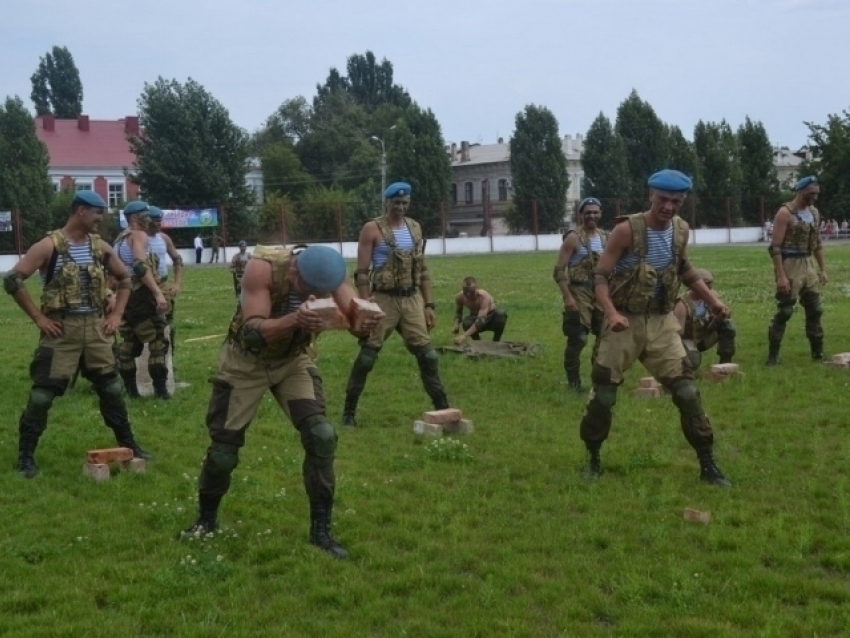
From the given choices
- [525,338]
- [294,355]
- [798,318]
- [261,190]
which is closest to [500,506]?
[294,355]

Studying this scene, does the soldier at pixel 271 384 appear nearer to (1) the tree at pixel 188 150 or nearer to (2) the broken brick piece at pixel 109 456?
(2) the broken brick piece at pixel 109 456

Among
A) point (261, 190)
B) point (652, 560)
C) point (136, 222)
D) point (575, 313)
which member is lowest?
point (652, 560)

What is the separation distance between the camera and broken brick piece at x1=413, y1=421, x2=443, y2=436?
9.75 meters

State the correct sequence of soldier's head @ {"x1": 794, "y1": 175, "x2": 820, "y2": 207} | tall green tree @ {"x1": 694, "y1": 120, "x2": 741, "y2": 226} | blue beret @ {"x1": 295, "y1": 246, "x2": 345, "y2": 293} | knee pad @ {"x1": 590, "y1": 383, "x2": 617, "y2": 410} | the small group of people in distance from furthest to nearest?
tall green tree @ {"x1": 694, "y1": 120, "x2": 741, "y2": 226}, soldier's head @ {"x1": 794, "y1": 175, "x2": 820, "y2": 207}, knee pad @ {"x1": 590, "y1": 383, "x2": 617, "y2": 410}, the small group of people in distance, blue beret @ {"x1": 295, "y1": 246, "x2": 345, "y2": 293}

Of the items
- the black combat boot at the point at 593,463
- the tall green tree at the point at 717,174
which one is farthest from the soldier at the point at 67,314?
the tall green tree at the point at 717,174

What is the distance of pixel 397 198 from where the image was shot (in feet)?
32.7

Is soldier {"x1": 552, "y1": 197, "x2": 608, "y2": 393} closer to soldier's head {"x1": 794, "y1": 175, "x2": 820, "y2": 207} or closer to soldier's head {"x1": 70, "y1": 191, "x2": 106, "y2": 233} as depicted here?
soldier's head {"x1": 794, "y1": 175, "x2": 820, "y2": 207}

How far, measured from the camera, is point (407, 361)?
14.7 meters

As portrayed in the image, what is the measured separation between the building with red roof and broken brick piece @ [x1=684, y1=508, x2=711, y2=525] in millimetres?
80254

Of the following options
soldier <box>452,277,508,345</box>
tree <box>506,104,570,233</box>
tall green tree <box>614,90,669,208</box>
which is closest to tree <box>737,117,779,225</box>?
tall green tree <box>614,90,669,208</box>

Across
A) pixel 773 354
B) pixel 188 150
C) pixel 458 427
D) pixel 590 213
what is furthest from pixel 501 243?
pixel 458 427

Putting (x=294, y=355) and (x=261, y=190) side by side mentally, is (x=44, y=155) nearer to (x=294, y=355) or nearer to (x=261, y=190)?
(x=261, y=190)

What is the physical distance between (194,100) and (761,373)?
53.2m

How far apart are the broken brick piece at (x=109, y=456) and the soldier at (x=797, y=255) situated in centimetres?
780
